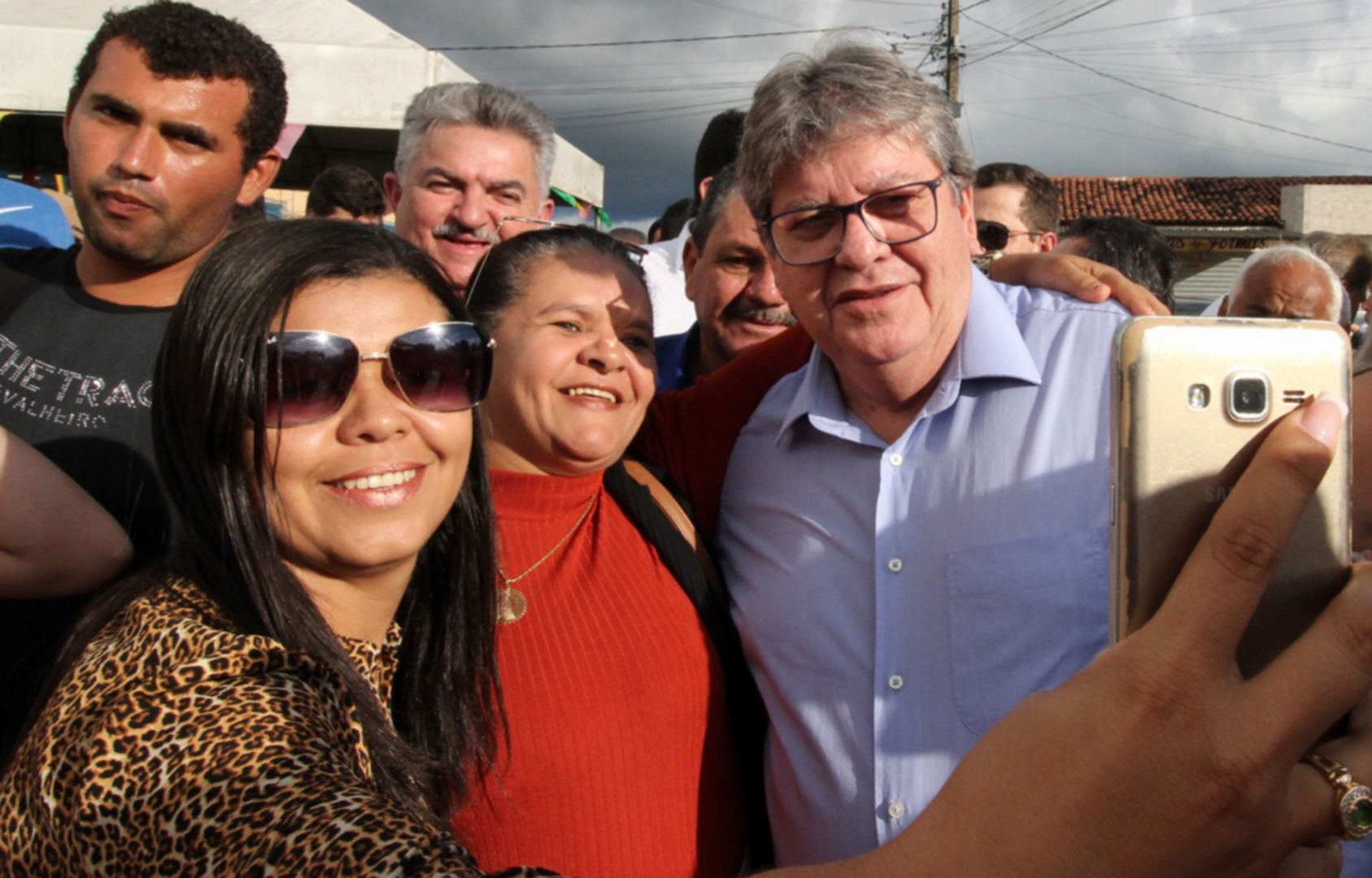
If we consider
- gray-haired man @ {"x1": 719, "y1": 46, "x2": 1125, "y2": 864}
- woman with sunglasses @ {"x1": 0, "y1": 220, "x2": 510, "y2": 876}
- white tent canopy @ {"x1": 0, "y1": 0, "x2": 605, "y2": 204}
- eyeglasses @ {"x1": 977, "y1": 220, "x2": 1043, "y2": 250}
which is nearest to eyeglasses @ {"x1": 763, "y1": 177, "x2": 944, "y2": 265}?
gray-haired man @ {"x1": 719, "y1": 46, "x2": 1125, "y2": 864}

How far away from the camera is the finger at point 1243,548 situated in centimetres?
82

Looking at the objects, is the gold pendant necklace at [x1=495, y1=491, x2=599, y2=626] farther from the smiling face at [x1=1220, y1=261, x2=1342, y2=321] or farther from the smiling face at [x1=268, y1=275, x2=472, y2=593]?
the smiling face at [x1=1220, y1=261, x2=1342, y2=321]

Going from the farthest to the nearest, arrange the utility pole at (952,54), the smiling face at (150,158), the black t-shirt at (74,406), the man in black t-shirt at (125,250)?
the utility pole at (952,54)
the smiling face at (150,158)
the man in black t-shirt at (125,250)
the black t-shirt at (74,406)

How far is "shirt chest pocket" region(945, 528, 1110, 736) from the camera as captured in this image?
2021mm

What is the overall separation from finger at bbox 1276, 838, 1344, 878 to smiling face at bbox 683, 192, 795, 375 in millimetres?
2732

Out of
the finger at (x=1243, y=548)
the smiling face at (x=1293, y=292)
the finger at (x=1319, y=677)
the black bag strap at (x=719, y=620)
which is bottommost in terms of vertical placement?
the black bag strap at (x=719, y=620)

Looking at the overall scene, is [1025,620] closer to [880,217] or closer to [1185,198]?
[880,217]

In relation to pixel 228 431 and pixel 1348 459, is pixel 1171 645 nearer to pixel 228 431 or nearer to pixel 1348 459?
pixel 1348 459

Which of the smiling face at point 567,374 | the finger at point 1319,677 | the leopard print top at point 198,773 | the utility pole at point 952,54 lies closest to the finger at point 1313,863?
the finger at point 1319,677

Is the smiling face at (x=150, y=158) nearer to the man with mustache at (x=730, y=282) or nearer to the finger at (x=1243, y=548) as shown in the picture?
the man with mustache at (x=730, y=282)

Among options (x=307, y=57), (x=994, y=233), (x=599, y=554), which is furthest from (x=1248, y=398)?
(x=307, y=57)

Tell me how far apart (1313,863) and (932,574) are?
117cm

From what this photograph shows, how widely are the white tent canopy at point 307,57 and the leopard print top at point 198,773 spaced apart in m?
7.34

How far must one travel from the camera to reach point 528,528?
2424 millimetres
